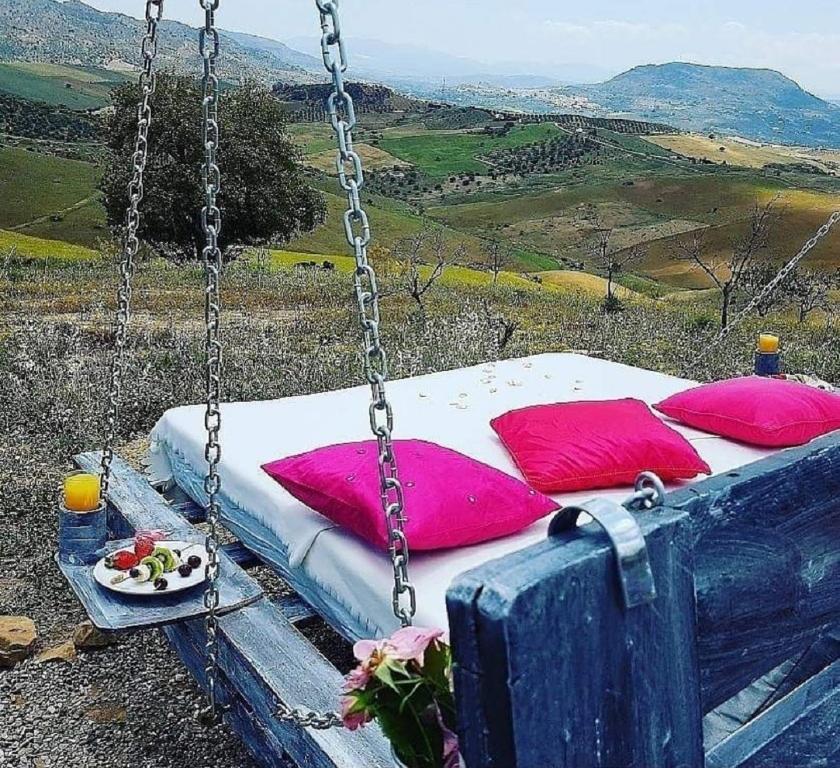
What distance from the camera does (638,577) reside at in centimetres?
101

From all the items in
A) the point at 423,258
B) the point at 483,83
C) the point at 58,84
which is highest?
the point at 483,83

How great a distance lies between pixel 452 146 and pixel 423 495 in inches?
1940

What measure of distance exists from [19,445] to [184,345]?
103 inches

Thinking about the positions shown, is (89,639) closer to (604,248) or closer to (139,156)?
(139,156)

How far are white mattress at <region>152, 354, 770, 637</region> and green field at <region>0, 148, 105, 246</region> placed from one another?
76.2 feet

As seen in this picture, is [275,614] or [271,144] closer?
[275,614]

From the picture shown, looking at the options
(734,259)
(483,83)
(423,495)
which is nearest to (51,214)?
(734,259)

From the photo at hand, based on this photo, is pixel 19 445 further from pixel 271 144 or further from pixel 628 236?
pixel 628 236

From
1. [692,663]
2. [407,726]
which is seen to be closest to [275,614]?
[407,726]

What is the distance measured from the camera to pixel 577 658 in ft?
3.22

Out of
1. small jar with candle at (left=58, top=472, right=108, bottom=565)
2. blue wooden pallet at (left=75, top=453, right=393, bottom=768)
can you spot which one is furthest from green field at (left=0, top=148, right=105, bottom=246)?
blue wooden pallet at (left=75, top=453, right=393, bottom=768)

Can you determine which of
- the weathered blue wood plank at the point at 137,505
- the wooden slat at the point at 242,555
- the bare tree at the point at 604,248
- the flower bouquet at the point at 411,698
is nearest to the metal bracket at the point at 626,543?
the flower bouquet at the point at 411,698

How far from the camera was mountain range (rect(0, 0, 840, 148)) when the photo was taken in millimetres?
31331

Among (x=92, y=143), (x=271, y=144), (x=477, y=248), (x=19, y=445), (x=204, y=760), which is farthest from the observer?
(x=92, y=143)
